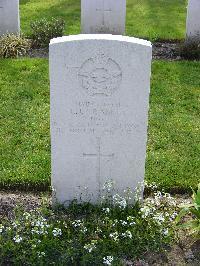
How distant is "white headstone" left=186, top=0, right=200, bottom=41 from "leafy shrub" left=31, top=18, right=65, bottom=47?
2.44 metres

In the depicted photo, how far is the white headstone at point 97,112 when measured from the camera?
496 cm

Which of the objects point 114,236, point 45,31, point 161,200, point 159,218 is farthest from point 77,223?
point 45,31

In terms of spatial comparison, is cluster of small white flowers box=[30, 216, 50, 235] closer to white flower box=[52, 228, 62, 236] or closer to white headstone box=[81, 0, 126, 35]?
white flower box=[52, 228, 62, 236]

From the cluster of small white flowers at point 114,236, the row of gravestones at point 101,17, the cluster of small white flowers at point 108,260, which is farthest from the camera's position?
the row of gravestones at point 101,17

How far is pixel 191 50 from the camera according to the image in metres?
10.1

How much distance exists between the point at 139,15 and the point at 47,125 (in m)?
6.23

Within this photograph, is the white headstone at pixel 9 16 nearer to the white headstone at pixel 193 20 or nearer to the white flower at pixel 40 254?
the white headstone at pixel 193 20

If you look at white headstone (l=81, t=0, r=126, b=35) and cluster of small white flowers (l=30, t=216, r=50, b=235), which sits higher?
white headstone (l=81, t=0, r=126, b=35)

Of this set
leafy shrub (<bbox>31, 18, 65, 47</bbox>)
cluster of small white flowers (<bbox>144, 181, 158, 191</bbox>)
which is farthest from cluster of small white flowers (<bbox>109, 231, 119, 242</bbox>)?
leafy shrub (<bbox>31, 18, 65, 47</bbox>)

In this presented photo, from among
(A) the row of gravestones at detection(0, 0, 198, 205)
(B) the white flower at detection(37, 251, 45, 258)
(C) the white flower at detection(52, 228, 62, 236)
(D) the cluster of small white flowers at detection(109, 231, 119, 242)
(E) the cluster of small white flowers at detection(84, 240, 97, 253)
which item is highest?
(A) the row of gravestones at detection(0, 0, 198, 205)

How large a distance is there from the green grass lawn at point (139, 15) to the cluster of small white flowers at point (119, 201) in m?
6.33

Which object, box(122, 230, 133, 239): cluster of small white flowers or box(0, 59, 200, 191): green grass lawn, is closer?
box(122, 230, 133, 239): cluster of small white flowers

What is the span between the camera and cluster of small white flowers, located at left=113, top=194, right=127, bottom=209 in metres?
5.32

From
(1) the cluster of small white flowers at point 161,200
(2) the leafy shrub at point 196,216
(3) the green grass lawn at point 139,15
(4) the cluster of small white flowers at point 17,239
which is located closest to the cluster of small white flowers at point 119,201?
(1) the cluster of small white flowers at point 161,200
